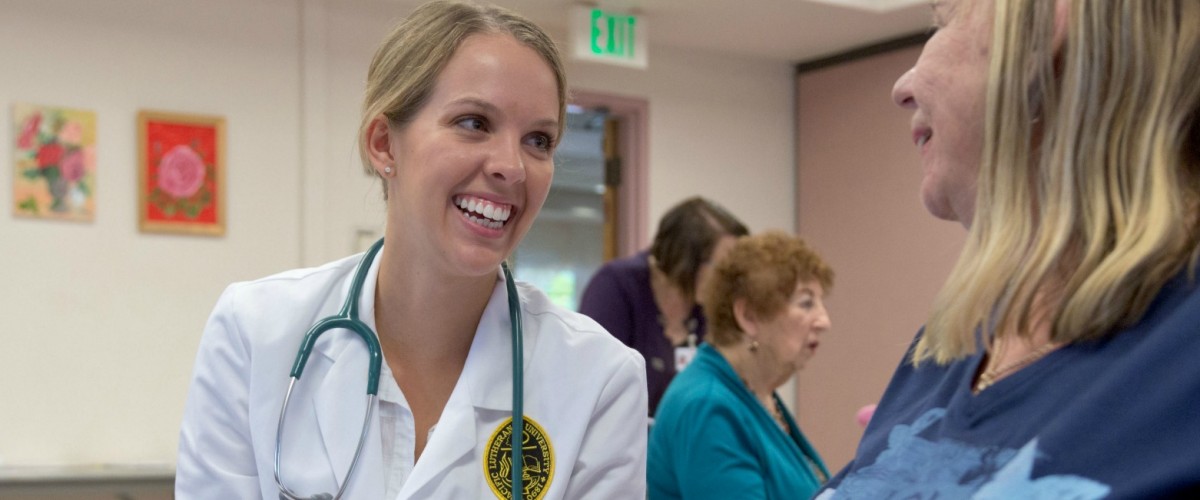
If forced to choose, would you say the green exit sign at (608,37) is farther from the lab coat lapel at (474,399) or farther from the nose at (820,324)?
the lab coat lapel at (474,399)

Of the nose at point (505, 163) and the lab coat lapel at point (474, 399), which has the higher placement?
the nose at point (505, 163)

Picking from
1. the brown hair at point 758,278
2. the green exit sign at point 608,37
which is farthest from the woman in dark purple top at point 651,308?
the green exit sign at point 608,37

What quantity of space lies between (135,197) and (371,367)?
2876 mm

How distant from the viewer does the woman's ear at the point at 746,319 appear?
8.94ft

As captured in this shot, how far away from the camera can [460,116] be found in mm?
1518

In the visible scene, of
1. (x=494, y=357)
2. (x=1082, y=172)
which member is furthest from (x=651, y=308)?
(x=1082, y=172)

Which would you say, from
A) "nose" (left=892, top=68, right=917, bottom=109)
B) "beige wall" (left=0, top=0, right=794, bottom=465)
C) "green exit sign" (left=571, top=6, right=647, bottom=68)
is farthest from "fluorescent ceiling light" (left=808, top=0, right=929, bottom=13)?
"nose" (left=892, top=68, right=917, bottom=109)

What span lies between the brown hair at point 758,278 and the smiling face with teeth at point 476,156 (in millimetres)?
1243

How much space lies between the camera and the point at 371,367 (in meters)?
1.52

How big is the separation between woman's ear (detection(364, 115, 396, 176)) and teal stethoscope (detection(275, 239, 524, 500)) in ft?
0.48

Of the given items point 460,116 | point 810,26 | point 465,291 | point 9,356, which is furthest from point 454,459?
point 810,26

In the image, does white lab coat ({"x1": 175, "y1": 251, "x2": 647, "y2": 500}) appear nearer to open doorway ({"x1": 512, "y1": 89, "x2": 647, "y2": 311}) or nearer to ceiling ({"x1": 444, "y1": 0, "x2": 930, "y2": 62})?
open doorway ({"x1": 512, "y1": 89, "x2": 647, "y2": 311})

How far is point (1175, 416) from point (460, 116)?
3.21ft

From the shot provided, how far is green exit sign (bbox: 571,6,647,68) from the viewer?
4.59 metres
